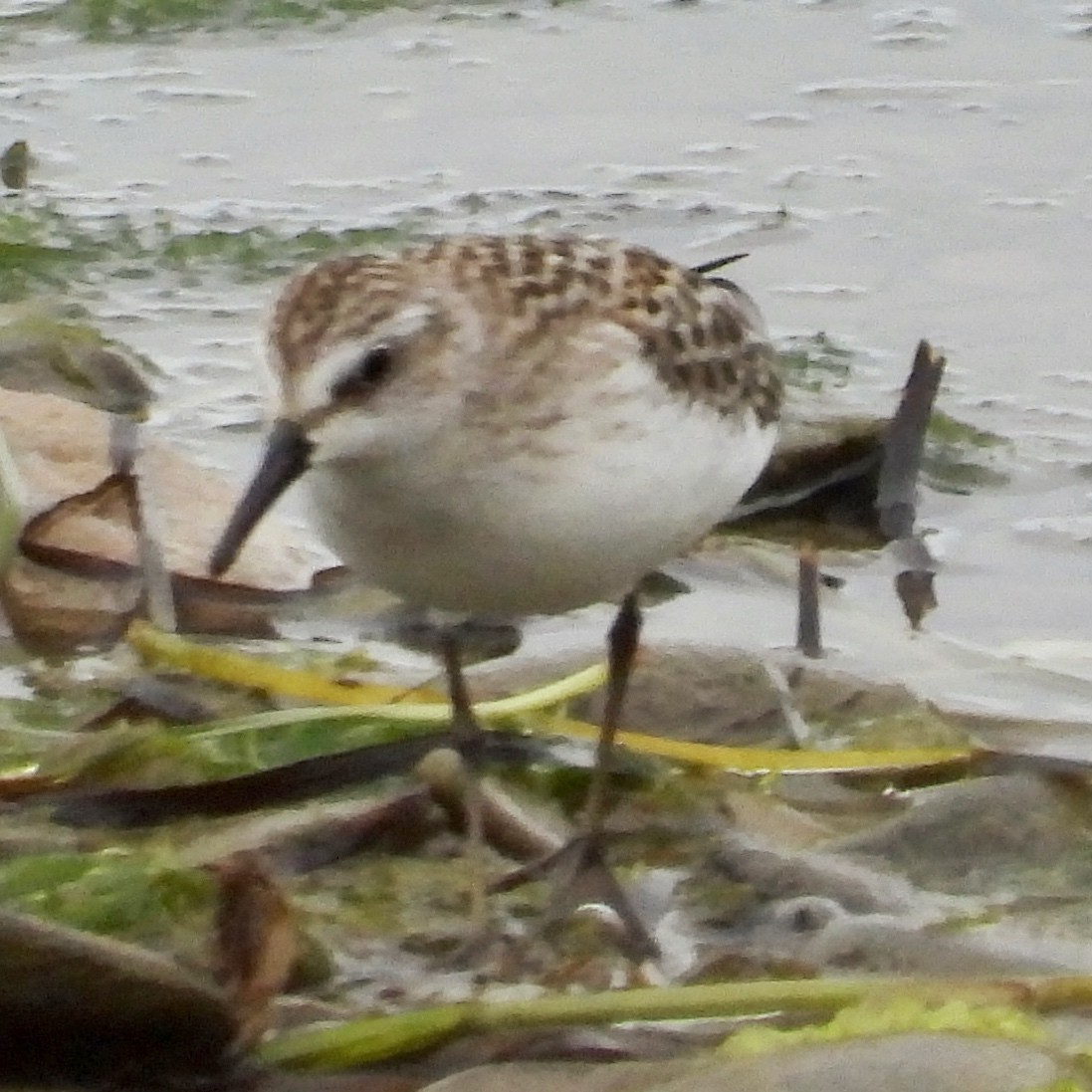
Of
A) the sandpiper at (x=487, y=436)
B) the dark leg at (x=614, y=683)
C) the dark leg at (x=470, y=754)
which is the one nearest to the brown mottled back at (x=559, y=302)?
the sandpiper at (x=487, y=436)

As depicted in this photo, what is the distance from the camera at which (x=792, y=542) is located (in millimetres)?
5809

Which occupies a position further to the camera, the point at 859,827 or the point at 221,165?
the point at 221,165

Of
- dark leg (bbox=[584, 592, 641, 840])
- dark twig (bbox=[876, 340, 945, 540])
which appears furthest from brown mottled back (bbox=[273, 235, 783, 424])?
dark twig (bbox=[876, 340, 945, 540])

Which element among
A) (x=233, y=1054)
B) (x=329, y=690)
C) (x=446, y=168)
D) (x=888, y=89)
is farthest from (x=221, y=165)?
(x=233, y=1054)

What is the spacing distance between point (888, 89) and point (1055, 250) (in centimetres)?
133

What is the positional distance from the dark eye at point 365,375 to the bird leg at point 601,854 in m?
0.71

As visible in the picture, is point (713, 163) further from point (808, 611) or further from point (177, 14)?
point (808, 611)

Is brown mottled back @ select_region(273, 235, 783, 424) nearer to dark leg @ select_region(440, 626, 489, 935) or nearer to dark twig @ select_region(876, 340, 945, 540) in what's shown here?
dark leg @ select_region(440, 626, 489, 935)

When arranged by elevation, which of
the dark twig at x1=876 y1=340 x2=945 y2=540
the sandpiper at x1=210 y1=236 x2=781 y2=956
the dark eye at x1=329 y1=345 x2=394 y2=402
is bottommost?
the dark twig at x1=876 y1=340 x2=945 y2=540

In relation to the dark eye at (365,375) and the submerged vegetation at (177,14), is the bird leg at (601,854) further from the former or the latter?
the submerged vegetation at (177,14)

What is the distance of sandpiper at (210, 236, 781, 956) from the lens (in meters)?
3.66

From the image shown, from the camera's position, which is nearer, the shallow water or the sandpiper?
the sandpiper

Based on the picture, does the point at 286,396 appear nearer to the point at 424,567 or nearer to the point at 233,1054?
the point at 424,567

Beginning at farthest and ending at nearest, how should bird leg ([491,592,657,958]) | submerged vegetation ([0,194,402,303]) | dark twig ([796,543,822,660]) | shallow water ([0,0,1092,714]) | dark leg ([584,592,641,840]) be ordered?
1. submerged vegetation ([0,194,402,303])
2. shallow water ([0,0,1092,714])
3. dark twig ([796,543,822,660])
4. dark leg ([584,592,641,840])
5. bird leg ([491,592,657,958])
